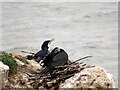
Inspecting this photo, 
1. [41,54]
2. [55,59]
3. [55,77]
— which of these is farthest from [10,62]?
[41,54]

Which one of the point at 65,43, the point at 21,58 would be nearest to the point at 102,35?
the point at 65,43

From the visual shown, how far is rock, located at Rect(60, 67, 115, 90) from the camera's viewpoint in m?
4.47

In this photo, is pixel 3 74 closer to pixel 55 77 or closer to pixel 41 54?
pixel 55 77

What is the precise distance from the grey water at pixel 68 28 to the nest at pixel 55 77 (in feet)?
12.6

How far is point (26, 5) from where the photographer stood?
1434cm

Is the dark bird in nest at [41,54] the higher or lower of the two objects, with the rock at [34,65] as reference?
higher

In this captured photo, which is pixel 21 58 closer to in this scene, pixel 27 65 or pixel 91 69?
pixel 27 65

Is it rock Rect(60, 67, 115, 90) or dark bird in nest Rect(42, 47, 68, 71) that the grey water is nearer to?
dark bird in nest Rect(42, 47, 68, 71)

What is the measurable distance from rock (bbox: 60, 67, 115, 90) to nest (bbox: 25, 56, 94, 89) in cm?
10

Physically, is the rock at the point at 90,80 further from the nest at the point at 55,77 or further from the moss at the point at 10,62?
the moss at the point at 10,62

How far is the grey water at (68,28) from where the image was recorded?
10242mm

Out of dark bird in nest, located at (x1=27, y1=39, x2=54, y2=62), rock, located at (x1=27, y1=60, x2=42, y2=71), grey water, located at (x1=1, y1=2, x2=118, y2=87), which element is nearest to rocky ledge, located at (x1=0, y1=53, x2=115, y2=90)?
rock, located at (x1=27, y1=60, x2=42, y2=71)

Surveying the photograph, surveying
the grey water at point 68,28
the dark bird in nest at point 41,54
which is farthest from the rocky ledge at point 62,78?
the grey water at point 68,28

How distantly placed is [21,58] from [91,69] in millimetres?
1208
